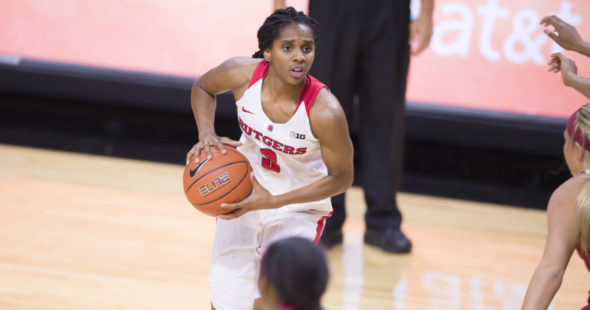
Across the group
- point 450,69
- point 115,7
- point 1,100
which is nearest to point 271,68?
point 450,69

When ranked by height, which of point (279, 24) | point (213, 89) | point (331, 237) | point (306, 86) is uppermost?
point (279, 24)

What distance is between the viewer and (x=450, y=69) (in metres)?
5.16

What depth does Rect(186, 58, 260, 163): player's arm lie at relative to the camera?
8.72 ft

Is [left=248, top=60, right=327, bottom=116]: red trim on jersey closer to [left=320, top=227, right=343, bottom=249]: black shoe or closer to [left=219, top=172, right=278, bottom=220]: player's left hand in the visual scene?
[left=219, top=172, right=278, bottom=220]: player's left hand

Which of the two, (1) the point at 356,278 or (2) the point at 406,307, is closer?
(2) the point at 406,307

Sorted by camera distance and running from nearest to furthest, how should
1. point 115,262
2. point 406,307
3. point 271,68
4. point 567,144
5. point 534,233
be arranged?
point 567,144 < point 271,68 < point 406,307 < point 115,262 < point 534,233

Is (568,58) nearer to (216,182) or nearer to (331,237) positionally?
(216,182)

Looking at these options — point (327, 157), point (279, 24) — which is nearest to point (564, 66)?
point (327, 157)

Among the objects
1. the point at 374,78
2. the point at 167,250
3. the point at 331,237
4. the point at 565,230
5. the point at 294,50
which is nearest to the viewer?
the point at 565,230

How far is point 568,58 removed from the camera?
8.50 feet

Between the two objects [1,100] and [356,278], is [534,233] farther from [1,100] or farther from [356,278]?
[1,100]

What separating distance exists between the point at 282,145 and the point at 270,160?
6.3 inches

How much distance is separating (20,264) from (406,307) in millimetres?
1945

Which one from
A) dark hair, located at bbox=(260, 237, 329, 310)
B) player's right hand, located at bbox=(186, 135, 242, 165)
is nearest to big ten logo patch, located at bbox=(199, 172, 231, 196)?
player's right hand, located at bbox=(186, 135, 242, 165)
